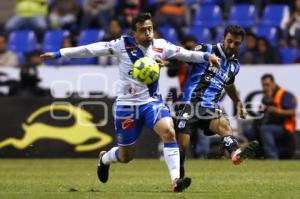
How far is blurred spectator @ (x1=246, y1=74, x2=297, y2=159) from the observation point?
63.1 ft

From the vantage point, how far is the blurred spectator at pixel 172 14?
23.8 meters

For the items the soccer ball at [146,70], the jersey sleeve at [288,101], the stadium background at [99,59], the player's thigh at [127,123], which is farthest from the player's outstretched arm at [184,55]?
the jersey sleeve at [288,101]

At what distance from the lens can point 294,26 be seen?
73.2 feet

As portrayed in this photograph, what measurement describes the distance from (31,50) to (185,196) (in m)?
13.3

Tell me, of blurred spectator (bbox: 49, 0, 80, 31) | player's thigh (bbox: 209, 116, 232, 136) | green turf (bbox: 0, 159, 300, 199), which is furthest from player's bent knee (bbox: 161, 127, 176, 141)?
blurred spectator (bbox: 49, 0, 80, 31)

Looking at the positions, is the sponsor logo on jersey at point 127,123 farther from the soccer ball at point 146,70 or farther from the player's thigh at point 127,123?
the soccer ball at point 146,70

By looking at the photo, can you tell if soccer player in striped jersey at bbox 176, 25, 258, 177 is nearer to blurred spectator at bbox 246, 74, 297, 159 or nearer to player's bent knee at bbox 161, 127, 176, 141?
player's bent knee at bbox 161, 127, 176, 141

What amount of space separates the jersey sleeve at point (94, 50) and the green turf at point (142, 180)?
165cm

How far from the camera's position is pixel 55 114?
1931 cm

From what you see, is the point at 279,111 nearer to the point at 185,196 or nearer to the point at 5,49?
the point at 5,49

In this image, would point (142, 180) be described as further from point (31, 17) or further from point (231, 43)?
point (31, 17)

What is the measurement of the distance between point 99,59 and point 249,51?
3.25 metres

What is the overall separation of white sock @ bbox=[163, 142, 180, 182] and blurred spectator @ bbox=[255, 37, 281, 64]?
30.9 feet

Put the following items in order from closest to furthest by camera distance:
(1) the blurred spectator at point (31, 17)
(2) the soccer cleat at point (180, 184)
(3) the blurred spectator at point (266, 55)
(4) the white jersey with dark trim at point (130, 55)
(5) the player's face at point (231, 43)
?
(2) the soccer cleat at point (180, 184)
(4) the white jersey with dark trim at point (130, 55)
(5) the player's face at point (231, 43)
(3) the blurred spectator at point (266, 55)
(1) the blurred spectator at point (31, 17)
